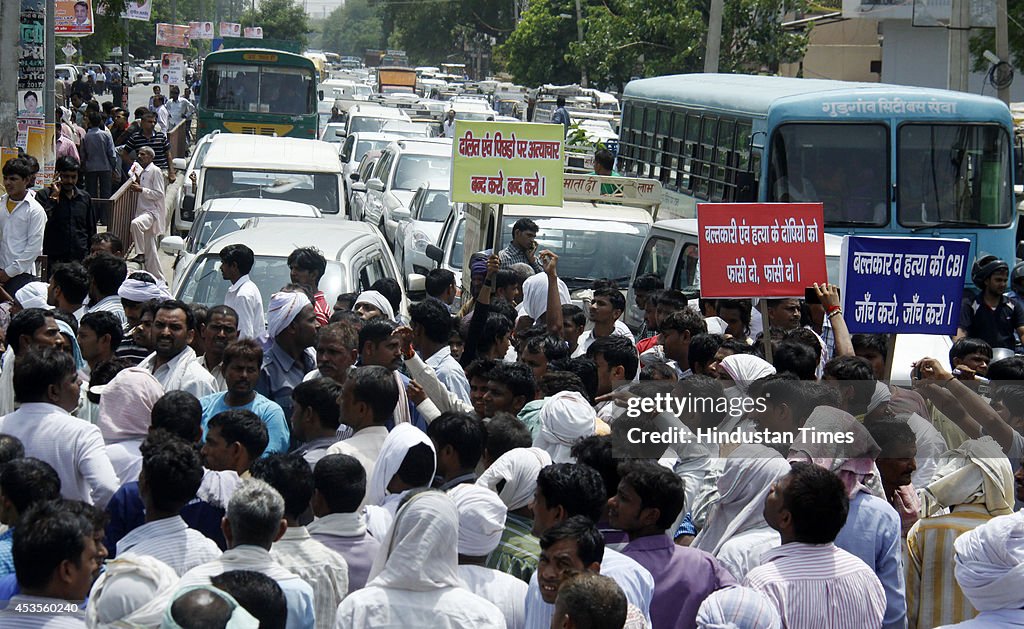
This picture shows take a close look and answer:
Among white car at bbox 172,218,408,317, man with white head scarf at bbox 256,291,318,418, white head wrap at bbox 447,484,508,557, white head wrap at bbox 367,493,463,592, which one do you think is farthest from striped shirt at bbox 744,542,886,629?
white car at bbox 172,218,408,317

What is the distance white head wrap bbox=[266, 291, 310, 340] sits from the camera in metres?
7.25

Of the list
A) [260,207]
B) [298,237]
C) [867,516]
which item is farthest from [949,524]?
[260,207]

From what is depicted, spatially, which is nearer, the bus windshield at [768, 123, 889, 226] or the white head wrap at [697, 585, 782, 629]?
the white head wrap at [697, 585, 782, 629]

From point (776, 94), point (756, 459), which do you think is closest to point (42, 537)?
point (756, 459)

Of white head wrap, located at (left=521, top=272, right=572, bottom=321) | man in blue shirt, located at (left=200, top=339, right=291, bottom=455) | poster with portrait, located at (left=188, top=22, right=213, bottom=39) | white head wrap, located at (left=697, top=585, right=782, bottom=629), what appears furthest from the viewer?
poster with portrait, located at (left=188, top=22, right=213, bottom=39)

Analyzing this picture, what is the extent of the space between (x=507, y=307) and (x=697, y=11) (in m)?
30.4

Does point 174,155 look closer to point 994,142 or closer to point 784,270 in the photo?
point 994,142

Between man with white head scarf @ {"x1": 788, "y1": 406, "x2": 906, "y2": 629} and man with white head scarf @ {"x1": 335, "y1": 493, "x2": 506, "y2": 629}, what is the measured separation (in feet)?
4.79

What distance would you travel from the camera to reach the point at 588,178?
1328 centimetres

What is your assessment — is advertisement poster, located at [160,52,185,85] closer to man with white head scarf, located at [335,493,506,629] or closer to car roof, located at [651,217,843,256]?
car roof, located at [651,217,843,256]

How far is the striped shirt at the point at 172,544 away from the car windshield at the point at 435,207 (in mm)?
12447

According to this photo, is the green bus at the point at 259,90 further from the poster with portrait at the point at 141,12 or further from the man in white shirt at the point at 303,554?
the man in white shirt at the point at 303,554

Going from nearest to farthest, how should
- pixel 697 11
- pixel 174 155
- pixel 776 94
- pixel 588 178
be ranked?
1. pixel 588 178
2. pixel 776 94
3. pixel 174 155
4. pixel 697 11

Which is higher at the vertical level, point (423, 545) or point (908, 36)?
point (908, 36)
